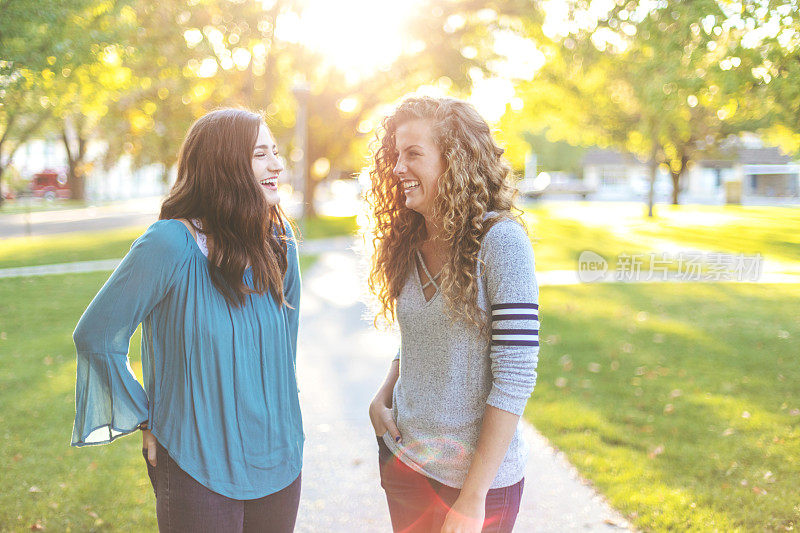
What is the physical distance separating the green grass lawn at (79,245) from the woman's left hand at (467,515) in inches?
436

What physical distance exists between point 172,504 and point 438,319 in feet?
3.15

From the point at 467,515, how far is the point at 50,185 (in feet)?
184

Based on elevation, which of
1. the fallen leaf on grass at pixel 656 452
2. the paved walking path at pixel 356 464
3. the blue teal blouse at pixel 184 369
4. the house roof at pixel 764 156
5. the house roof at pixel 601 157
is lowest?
the fallen leaf on grass at pixel 656 452

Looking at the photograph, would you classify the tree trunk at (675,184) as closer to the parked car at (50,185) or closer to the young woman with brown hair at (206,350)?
the young woman with brown hair at (206,350)

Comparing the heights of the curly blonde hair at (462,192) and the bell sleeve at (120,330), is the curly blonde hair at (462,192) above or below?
above

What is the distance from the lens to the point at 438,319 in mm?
1878

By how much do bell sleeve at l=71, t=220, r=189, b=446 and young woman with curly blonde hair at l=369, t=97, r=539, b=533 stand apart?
0.70m

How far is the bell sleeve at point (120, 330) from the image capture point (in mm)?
1843

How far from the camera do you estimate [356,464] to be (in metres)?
4.40

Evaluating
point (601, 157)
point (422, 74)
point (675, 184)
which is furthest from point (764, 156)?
point (601, 157)

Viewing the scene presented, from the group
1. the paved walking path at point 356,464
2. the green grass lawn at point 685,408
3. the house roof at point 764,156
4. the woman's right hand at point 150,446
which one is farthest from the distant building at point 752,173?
the woman's right hand at point 150,446

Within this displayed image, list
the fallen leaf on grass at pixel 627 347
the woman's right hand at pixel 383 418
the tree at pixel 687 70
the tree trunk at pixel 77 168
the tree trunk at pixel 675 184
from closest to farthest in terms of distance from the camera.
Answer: the woman's right hand at pixel 383 418, the tree at pixel 687 70, the fallen leaf on grass at pixel 627 347, the tree trunk at pixel 675 184, the tree trunk at pixel 77 168

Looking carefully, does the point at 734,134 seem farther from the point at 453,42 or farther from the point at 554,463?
the point at 453,42

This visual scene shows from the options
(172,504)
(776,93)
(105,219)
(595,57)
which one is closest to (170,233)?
(172,504)
